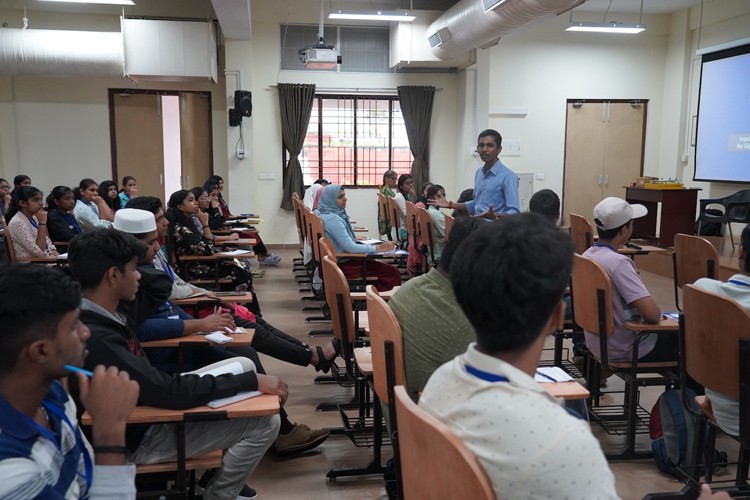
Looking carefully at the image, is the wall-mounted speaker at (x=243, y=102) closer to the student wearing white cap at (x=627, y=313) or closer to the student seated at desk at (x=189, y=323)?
the student seated at desk at (x=189, y=323)

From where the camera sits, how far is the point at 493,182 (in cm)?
513

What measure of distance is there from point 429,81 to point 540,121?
1935 millimetres

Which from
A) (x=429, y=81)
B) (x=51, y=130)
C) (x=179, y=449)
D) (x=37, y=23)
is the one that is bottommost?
(x=179, y=449)

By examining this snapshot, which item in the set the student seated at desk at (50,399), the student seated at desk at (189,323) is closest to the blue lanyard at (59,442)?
the student seated at desk at (50,399)

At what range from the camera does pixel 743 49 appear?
28.0 feet

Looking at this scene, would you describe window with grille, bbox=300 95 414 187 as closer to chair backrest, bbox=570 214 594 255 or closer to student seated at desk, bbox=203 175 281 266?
student seated at desk, bbox=203 175 281 266

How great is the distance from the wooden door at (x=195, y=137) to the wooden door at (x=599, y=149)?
228 inches

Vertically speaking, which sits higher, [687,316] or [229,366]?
[687,316]

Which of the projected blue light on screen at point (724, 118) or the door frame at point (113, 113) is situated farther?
the door frame at point (113, 113)

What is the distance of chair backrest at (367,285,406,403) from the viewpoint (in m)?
1.92

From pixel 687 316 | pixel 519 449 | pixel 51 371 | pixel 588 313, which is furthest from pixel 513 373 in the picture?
pixel 588 313

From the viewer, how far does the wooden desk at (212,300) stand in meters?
3.19

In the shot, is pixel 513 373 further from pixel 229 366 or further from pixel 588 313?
pixel 588 313

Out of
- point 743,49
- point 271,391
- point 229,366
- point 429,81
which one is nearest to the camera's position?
point 271,391
